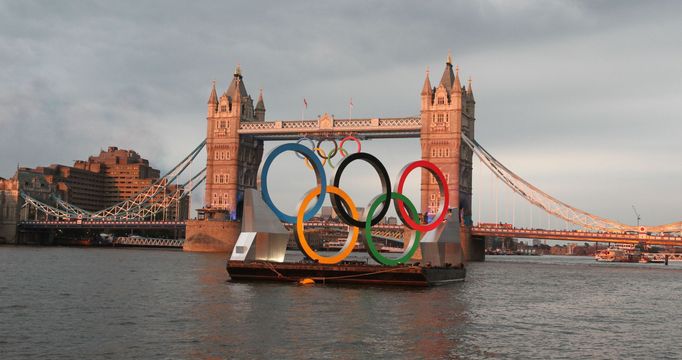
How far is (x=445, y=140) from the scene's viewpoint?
13600 centimetres

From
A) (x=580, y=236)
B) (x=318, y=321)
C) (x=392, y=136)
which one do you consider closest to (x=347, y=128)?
(x=392, y=136)

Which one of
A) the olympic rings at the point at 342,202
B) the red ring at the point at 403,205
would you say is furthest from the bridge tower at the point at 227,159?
the olympic rings at the point at 342,202

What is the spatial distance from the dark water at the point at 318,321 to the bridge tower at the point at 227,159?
81.3 metres

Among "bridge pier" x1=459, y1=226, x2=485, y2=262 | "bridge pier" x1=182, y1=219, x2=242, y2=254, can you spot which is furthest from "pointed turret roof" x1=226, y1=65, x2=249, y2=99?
"bridge pier" x1=459, y1=226, x2=485, y2=262

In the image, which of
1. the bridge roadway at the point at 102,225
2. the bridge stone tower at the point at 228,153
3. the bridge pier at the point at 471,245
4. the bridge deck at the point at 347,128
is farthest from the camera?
the bridge roadway at the point at 102,225

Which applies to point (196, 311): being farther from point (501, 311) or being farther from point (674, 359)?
point (674, 359)

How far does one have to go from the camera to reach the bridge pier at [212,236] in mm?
143000

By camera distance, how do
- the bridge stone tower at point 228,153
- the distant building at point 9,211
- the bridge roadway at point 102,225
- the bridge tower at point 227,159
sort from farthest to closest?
the distant building at point 9,211
the bridge roadway at point 102,225
the bridge stone tower at point 228,153
the bridge tower at point 227,159

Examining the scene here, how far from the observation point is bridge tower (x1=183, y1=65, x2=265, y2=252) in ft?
488

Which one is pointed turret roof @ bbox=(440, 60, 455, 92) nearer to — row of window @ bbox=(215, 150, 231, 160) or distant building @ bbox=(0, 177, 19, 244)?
row of window @ bbox=(215, 150, 231, 160)

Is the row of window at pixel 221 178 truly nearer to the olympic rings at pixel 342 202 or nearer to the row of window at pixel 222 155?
the row of window at pixel 222 155

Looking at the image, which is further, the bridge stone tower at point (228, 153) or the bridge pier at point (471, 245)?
the bridge stone tower at point (228, 153)

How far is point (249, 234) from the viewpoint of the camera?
64.8 metres

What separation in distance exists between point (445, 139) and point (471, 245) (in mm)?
17001
